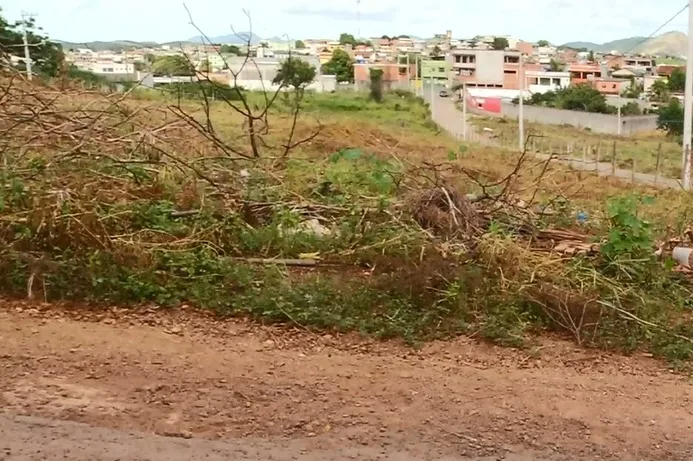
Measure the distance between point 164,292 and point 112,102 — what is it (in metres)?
2.60

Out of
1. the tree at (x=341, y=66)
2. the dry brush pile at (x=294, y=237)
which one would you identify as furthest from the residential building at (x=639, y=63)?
the dry brush pile at (x=294, y=237)

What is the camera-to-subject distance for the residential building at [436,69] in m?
28.4

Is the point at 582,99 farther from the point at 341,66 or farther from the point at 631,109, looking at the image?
the point at 341,66

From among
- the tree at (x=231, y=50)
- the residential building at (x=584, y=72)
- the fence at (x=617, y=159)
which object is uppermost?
the tree at (x=231, y=50)

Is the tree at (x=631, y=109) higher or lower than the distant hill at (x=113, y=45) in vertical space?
lower

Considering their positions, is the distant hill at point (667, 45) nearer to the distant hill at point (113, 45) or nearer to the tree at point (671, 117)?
the tree at point (671, 117)

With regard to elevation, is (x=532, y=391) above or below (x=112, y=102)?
below

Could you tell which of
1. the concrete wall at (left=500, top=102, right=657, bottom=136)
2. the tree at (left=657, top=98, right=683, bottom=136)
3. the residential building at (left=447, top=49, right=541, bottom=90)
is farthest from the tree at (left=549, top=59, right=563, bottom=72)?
the tree at (left=657, top=98, right=683, bottom=136)

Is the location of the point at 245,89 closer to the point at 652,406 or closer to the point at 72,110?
the point at 72,110

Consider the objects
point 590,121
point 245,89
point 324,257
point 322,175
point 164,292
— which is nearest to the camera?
point 164,292

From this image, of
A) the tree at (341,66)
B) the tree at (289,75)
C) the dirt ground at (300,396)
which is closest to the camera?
the dirt ground at (300,396)

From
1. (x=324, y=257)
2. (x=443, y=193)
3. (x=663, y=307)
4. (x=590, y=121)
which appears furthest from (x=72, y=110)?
(x=590, y=121)

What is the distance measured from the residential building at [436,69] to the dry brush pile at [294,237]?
890 inches

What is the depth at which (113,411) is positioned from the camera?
123 inches
